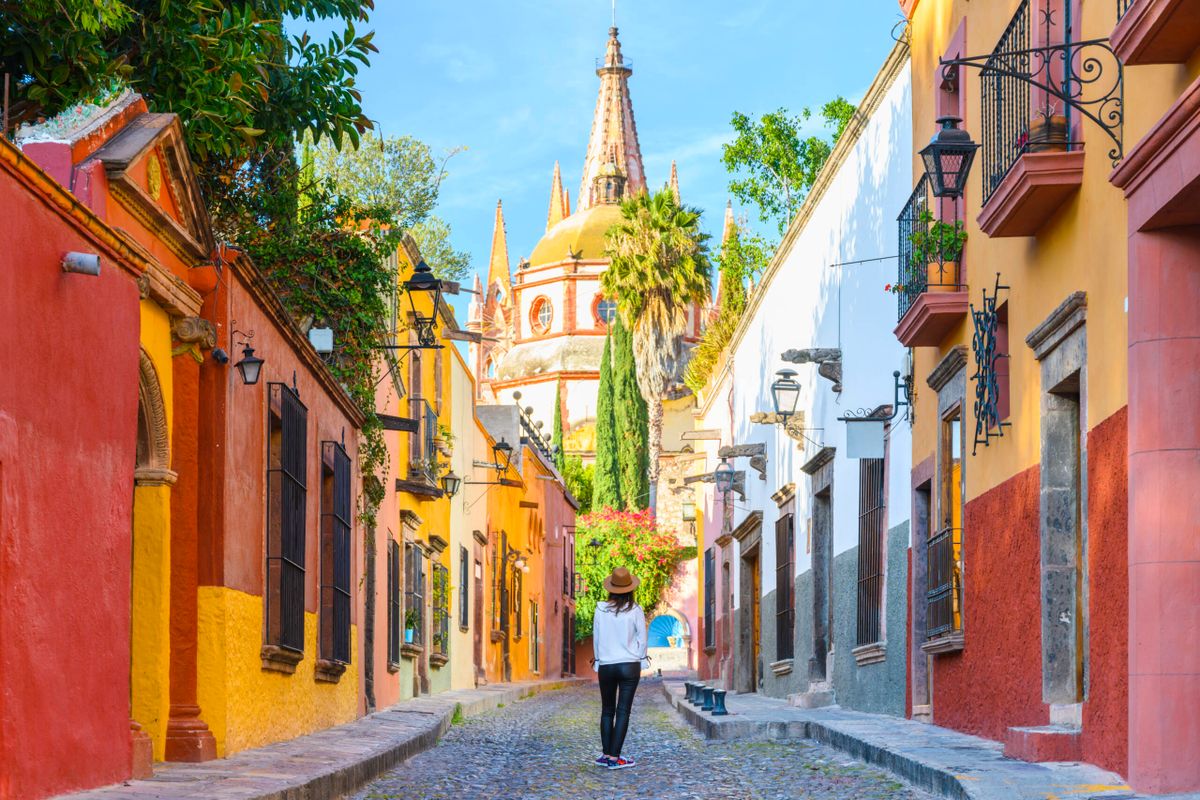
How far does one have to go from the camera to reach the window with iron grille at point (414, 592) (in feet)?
77.7

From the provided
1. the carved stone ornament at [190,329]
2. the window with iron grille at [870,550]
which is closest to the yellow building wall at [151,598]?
the carved stone ornament at [190,329]

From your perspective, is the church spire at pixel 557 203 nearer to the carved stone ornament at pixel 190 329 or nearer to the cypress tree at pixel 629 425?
the cypress tree at pixel 629 425

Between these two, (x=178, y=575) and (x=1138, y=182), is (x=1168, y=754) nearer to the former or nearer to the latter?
(x=1138, y=182)

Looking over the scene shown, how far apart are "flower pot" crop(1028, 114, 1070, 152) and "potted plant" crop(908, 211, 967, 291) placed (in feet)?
11.0

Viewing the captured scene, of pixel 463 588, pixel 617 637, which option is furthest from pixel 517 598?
pixel 617 637

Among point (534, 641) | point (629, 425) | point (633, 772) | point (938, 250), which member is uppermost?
point (629, 425)

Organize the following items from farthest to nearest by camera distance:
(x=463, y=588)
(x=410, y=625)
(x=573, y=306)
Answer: (x=573, y=306)
(x=463, y=588)
(x=410, y=625)

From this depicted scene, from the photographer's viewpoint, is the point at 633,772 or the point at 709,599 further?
the point at 709,599

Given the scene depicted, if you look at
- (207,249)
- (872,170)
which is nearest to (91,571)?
(207,249)

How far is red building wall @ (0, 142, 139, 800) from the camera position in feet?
24.2

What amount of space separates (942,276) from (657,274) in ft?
136

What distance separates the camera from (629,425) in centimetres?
6250

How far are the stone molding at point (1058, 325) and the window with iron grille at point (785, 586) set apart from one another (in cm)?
1302

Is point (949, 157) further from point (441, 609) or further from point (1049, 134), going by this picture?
point (441, 609)
